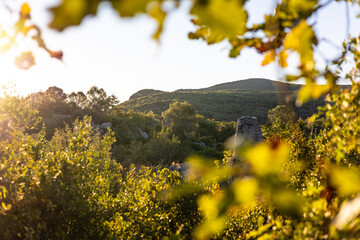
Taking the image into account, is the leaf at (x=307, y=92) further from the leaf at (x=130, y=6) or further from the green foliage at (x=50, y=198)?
the green foliage at (x=50, y=198)

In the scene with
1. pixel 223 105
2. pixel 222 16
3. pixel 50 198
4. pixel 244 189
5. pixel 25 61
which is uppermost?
pixel 223 105

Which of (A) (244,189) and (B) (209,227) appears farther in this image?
(B) (209,227)

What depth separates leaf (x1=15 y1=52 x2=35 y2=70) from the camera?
2.89ft

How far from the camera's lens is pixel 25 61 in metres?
0.90

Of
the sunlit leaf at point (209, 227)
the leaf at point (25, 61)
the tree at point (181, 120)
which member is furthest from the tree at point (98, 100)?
the leaf at point (25, 61)

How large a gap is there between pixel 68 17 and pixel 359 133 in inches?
78.9

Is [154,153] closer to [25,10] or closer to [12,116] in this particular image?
[12,116]

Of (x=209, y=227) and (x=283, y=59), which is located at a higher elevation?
(x=283, y=59)

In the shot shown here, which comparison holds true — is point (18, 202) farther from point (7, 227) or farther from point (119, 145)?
point (119, 145)

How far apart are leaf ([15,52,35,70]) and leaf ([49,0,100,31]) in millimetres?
523

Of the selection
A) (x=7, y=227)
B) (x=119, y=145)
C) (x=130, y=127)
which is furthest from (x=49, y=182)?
(x=130, y=127)

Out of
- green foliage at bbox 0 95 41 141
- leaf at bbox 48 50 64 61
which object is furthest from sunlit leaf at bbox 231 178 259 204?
green foliage at bbox 0 95 41 141

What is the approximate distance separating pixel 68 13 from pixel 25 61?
0.58 metres

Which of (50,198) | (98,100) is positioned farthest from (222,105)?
(50,198)
